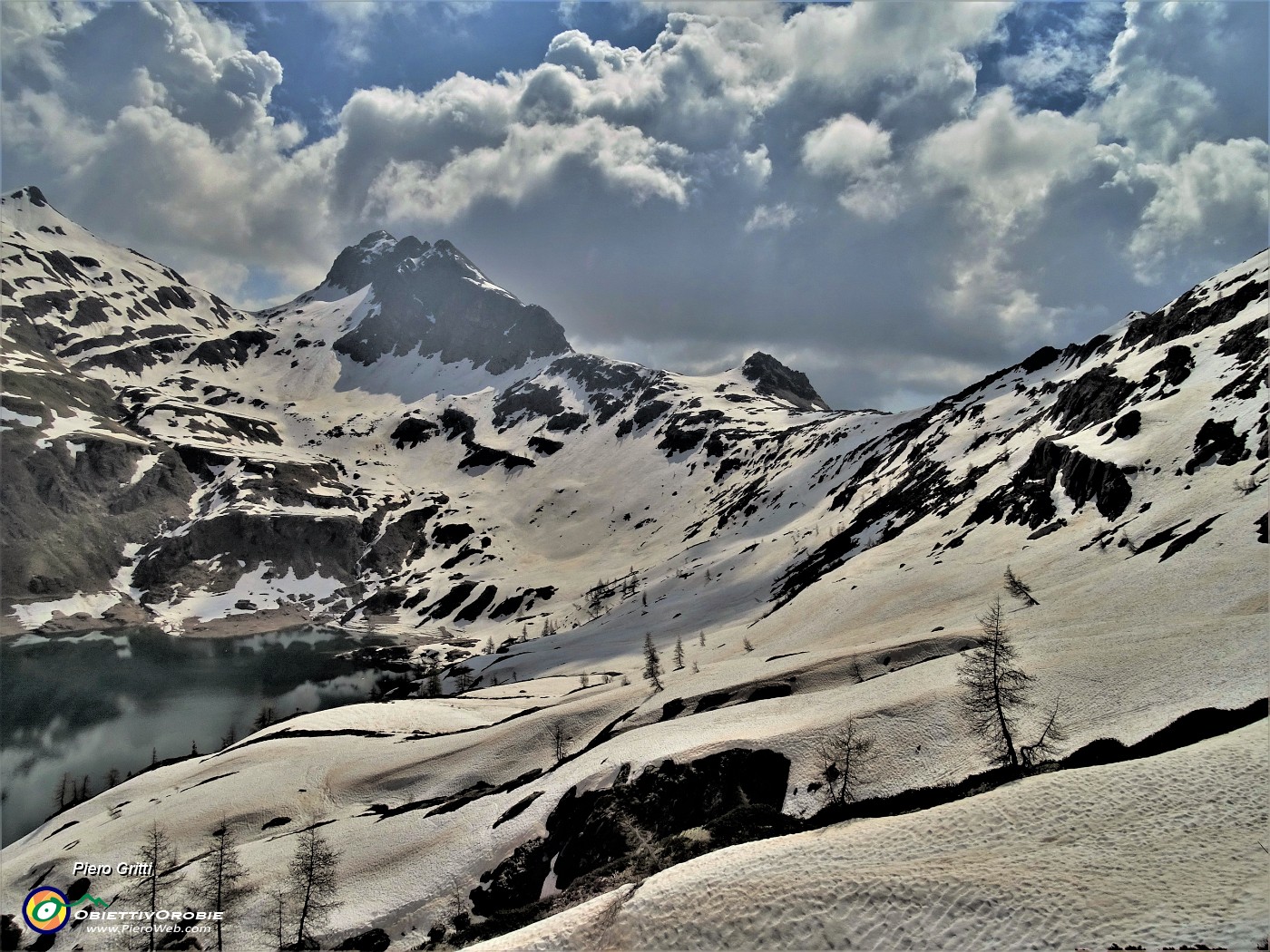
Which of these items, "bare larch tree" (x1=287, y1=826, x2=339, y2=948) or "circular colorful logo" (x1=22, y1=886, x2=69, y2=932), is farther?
"circular colorful logo" (x1=22, y1=886, x2=69, y2=932)

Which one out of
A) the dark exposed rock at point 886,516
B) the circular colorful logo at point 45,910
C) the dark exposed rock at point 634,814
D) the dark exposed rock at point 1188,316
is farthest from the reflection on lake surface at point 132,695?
the dark exposed rock at point 1188,316

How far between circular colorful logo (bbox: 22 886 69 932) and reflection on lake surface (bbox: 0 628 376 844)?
51.7 m

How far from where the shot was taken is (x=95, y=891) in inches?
1918

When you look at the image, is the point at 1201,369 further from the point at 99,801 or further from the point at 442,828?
the point at 99,801

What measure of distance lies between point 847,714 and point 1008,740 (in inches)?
418

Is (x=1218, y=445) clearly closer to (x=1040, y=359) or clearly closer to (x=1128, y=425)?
(x=1128, y=425)

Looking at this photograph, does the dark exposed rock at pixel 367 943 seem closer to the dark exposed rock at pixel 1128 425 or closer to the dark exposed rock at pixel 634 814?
the dark exposed rock at pixel 634 814

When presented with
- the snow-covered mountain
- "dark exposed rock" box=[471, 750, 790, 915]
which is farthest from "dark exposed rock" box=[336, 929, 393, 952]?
"dark exposed rock" box=[471, 750, 790, 915]

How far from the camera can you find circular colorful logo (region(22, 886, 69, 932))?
41.9 meters

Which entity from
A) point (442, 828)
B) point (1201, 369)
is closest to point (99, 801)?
point (442, 828)

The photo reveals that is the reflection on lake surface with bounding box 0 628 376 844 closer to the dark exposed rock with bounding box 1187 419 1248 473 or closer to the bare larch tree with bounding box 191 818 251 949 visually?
the bare larch tree with bounding box 191 818 251 949

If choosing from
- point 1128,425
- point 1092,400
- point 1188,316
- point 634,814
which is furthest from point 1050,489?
point 634,814

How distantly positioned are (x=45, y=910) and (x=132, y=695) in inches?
4556

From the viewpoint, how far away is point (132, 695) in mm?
136500
